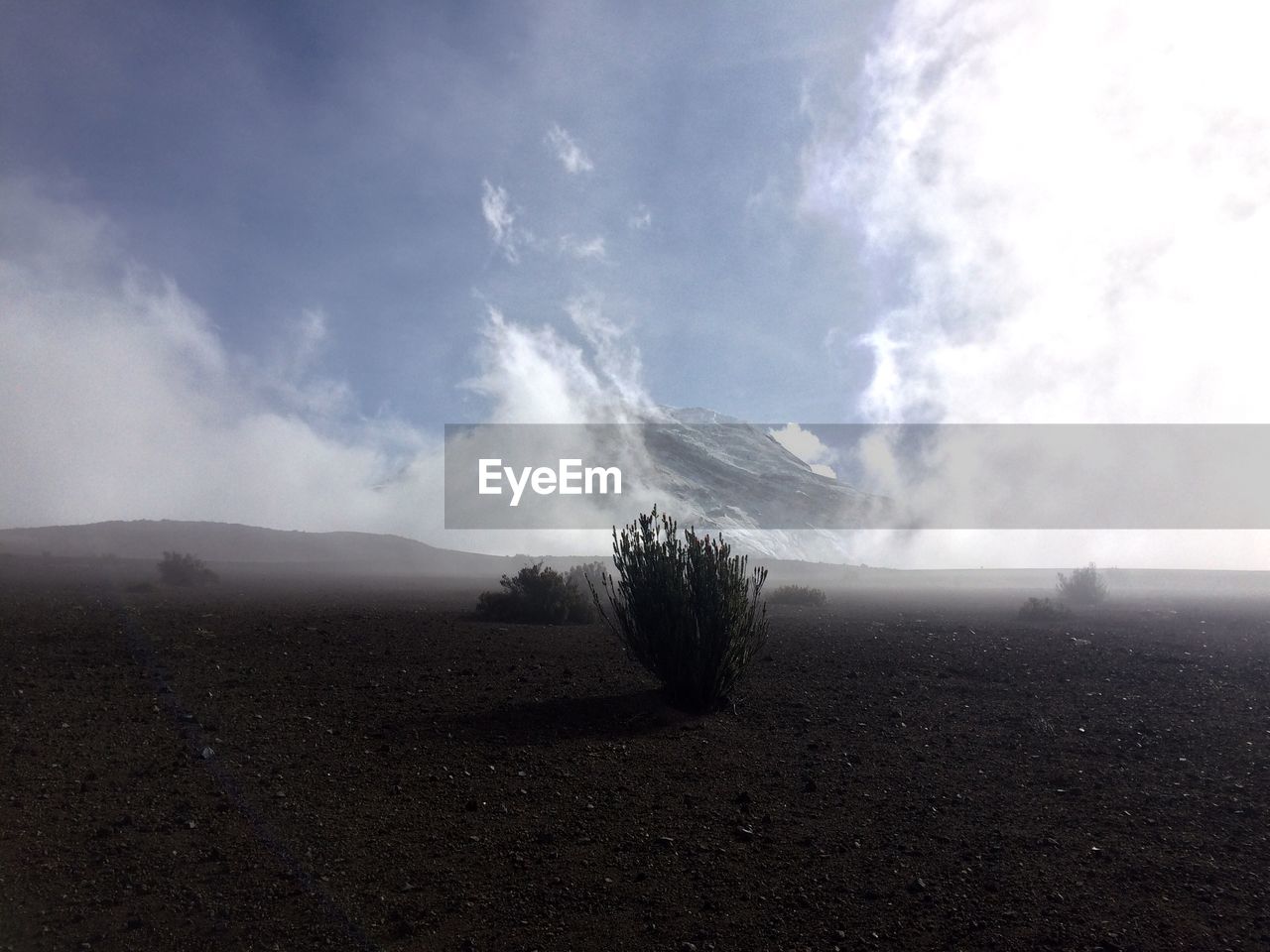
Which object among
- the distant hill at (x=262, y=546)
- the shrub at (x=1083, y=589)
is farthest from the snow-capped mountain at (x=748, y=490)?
the shrub at (x=1083, y=589)

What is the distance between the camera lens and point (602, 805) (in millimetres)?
6223

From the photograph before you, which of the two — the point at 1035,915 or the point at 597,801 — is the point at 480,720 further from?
the point at 1035,915

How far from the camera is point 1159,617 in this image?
74.5ft

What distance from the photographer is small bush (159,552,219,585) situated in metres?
29.8

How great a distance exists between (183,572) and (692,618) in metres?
28.3

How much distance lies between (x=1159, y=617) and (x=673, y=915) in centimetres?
2427

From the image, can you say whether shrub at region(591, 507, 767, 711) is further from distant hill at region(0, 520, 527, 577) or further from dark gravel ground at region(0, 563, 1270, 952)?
distant hill at region(0, 520, 527, 577)

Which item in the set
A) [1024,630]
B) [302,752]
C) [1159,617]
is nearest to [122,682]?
[302,752]

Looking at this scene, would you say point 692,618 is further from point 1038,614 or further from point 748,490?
point 748,490

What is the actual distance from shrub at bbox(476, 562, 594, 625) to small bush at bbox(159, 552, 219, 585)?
17.7 meters

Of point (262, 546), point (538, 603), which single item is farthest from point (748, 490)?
point (538, 603)

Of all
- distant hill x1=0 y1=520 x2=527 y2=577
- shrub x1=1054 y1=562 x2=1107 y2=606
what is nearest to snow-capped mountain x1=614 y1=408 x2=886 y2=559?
distant hill x1=0 y1=520 x2=527 y2=577

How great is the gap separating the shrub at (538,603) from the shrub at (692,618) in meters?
8.40

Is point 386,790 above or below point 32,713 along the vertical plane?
below
